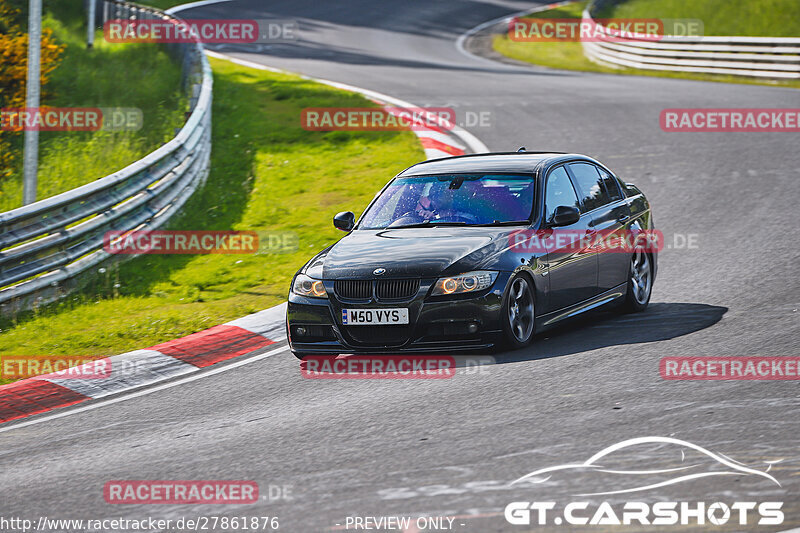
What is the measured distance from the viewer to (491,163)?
32.5 feet

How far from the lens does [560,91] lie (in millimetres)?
23453

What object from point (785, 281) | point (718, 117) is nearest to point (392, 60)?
point (718, 117)

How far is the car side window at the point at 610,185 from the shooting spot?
10366 millimetres

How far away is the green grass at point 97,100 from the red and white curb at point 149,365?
659 centimetres

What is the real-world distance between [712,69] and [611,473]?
82.9 ft

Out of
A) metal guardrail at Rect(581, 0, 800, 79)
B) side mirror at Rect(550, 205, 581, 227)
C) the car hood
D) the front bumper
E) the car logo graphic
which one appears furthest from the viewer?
metal guardrail at Rect(581, 0, 800, 79)

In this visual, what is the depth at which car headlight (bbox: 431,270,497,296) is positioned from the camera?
8.23 m

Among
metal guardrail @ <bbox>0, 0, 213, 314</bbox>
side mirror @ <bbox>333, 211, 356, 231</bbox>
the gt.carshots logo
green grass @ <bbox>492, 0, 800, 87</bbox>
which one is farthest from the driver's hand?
green grass @ <bbox>492, 0, 800, 87</bbox>

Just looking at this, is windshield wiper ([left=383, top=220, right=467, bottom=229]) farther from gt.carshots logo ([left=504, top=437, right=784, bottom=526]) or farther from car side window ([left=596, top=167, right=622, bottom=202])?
gt.carshots logo ([left=504, top=437, right=784, bottom=526])

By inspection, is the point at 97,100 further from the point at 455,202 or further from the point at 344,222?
the point at 455,202

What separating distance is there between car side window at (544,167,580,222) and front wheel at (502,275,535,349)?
0.90 m

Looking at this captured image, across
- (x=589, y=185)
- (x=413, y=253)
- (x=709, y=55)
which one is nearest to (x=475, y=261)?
(x=413, y=253)

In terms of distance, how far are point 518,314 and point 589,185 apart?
6.71 ft

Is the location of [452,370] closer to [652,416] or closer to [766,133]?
[652,416]
